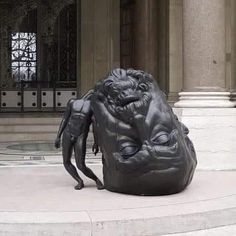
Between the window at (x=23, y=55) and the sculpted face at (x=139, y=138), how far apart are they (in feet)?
46.0

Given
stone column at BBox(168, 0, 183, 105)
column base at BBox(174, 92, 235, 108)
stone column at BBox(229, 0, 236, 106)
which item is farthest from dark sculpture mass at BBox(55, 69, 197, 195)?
stone column at BBox(168, 0, 183, 105)

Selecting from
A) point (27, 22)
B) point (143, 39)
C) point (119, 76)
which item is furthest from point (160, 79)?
point (119, 76)

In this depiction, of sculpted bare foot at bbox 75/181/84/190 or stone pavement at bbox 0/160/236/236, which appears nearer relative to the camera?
stone pavement at bbox 0/160/236/236

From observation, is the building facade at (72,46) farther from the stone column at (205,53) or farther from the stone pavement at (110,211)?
the stone pavement at (110,211)

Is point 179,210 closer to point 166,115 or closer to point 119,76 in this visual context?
point 166,115

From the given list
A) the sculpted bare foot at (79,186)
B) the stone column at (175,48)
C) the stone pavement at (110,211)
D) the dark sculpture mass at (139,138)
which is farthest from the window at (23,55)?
the dark sculpture mass at (139,138)

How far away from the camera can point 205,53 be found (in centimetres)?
963

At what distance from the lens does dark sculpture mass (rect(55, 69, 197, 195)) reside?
6609mm

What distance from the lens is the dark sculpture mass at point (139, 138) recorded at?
21.7ft

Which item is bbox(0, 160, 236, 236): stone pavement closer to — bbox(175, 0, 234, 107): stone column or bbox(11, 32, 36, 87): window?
bbox(175, 0, 234, 107): stone column

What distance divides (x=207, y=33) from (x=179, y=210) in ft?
14.3

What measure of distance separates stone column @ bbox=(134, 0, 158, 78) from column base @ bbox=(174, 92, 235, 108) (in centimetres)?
859

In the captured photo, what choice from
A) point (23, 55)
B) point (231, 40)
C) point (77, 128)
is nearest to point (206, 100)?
point (77, 128)

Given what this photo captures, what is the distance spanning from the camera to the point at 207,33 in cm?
963
